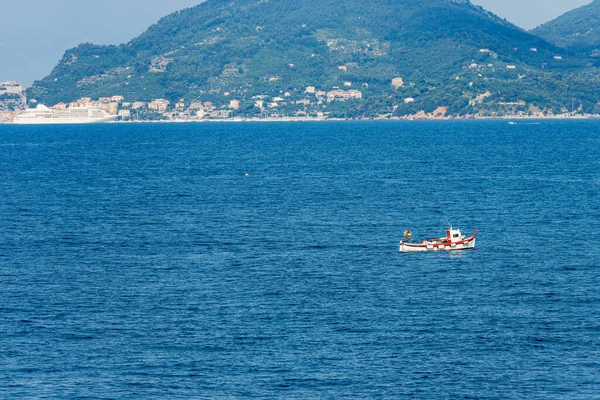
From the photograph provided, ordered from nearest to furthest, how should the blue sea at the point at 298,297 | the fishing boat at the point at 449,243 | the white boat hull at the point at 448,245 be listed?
the blue sea at the point at 298,297
the white boat hull at the point at 448,245
the fishing boat at the point at 449,243

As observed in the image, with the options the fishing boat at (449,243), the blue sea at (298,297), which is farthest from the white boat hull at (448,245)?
the blue sea at (298,297)

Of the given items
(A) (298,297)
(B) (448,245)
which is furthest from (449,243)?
(A) (298,297)

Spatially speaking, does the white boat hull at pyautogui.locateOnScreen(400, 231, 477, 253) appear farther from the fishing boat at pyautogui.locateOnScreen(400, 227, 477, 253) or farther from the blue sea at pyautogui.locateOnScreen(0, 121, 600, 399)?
the blue sea at pyautogui.locateOnScreen(0, 121, 600, 399)

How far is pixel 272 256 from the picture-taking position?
273 feet

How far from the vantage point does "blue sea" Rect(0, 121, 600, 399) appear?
52406 mm

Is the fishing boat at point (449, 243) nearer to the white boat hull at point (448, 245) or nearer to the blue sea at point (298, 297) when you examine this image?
the white boat hull at point (448, 245)

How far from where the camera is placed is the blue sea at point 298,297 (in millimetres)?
52406

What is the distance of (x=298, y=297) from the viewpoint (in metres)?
68.3

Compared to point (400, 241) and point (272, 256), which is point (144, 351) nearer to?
point (272, 256)

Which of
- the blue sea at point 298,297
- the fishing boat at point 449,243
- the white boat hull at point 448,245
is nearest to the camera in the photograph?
the blue sea at point 298,297

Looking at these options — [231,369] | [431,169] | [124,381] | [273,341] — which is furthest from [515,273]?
[431,169]

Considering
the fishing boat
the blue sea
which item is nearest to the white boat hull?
the fishing boat

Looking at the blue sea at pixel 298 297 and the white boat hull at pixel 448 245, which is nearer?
the blue sea at pixel 298 297

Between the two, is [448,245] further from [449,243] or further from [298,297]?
[298,297]
